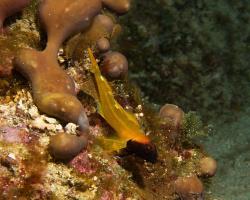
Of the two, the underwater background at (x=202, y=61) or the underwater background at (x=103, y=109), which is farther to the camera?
the underwater background at (x=202, y=61)

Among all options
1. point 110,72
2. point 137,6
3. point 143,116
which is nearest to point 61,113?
point 110,72

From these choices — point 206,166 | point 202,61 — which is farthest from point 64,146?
point 202,61

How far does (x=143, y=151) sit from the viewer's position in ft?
9.13

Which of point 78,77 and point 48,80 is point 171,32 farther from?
point 48,80

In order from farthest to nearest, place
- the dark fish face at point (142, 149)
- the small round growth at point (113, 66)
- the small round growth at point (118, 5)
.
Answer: the small round growth at point (118, 5) → the small round growth at point (113, 66) → the dark fish face at point (142, 149)

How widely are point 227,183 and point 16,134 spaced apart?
8.91 ft

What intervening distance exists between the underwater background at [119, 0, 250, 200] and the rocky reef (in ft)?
3.94

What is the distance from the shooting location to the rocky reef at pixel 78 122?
2449 mm

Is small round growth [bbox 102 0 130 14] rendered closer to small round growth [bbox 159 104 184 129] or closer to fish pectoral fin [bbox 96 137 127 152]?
small round growth [bbox 159 104 184 129]

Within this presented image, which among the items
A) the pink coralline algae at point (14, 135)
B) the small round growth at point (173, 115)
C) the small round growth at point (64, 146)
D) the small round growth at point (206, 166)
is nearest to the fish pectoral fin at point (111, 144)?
the small round growth at point (64, 146)

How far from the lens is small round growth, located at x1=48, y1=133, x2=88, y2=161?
242cm

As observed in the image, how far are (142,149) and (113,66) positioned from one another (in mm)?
775

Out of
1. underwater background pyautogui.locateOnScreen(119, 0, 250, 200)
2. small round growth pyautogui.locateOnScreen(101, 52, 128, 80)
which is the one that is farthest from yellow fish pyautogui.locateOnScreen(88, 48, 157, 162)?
underwater background pyautogui.locateOnScreen(119, 0, 250, 200)

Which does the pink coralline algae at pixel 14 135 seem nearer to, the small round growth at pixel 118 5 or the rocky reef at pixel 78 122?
the rocky reef at pixel 78 122
